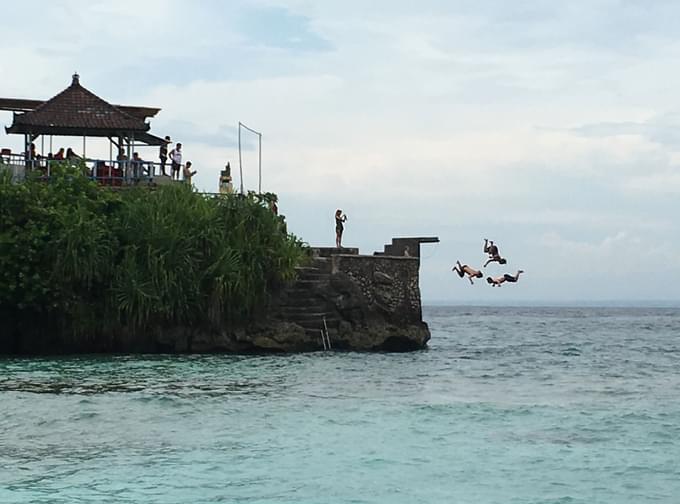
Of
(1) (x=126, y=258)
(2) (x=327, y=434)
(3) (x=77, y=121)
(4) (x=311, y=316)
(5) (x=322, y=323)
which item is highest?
(3) (x=77, y=121)

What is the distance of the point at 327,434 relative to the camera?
43.3 ft

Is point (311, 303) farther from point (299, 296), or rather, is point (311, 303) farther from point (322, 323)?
point (322, 323)

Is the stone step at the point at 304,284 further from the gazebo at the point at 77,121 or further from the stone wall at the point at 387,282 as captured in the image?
the gazebo at the point at 77,121

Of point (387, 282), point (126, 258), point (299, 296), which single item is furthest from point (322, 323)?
point (126, 258)

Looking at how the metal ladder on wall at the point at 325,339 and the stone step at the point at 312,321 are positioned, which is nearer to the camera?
the stone step at the point at 312,321

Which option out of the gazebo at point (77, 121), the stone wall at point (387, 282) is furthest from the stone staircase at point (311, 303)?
the gazebo at point (77, 121)

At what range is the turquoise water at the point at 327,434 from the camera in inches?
400

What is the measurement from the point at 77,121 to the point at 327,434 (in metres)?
17.2

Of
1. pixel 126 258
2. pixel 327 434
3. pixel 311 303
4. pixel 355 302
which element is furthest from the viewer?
pixel 355 302

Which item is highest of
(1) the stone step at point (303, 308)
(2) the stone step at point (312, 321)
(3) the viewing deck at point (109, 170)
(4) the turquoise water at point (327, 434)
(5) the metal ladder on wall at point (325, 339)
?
(3) the viewing deck at point (109, 170)

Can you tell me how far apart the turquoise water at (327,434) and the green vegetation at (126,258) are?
1.80m

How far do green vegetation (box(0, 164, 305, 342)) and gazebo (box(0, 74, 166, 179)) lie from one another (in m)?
2.82

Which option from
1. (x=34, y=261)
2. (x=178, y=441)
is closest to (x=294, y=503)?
(x=178, y=441)

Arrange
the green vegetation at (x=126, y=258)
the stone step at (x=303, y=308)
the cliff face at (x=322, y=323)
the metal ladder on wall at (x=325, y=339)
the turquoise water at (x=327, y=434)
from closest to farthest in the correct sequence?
the turquoise water at (x=327, y=434)
the green vegetation at (x=126, y=258)
the cliff face at (x=322, y=323)
the stone step at (x=303, y=308)
the metal ladder on wall at (x=325, y=339)
